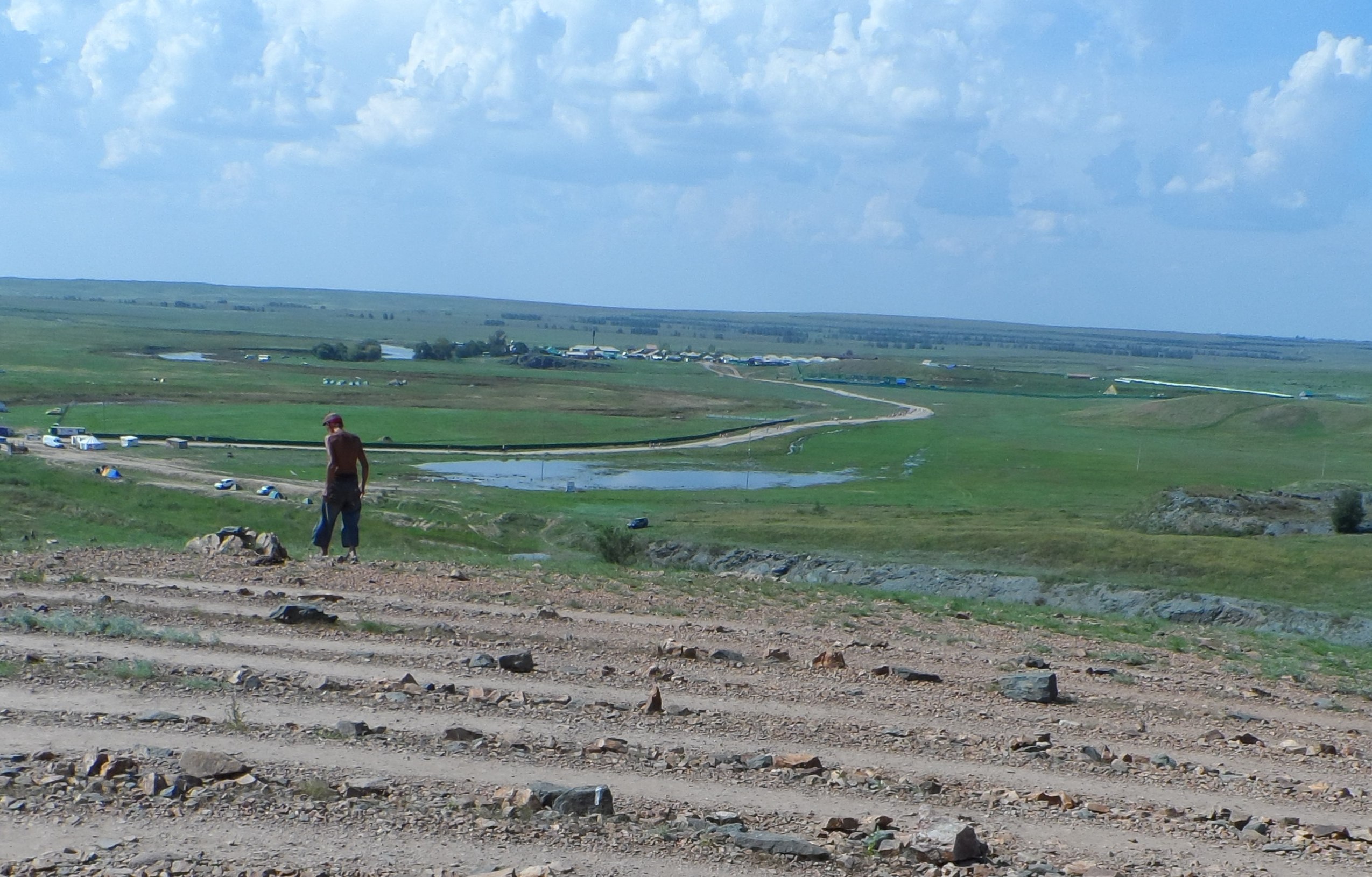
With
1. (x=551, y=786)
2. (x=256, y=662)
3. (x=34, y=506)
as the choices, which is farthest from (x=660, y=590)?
(x=34, y=506)

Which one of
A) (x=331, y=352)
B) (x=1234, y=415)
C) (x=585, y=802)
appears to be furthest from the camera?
(x=331, y=352)

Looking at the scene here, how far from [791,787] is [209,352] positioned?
569ft

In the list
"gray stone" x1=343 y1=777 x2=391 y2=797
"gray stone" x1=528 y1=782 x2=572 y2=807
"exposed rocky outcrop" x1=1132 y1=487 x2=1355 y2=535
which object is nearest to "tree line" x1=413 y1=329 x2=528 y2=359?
"exposed rocky outcrop" x1=1132 y1=487 x2=1355 y2=535

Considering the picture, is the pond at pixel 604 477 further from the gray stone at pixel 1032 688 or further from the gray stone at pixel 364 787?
the gray stone at pixel 364 787

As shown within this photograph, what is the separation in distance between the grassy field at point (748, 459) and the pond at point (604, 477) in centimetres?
207

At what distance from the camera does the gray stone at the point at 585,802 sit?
287 inches

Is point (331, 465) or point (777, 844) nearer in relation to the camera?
point (777, 844)

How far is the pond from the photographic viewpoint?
223 feet

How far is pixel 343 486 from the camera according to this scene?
17516 millimetres

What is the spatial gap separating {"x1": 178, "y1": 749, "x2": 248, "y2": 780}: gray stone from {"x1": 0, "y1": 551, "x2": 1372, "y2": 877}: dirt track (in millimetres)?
107

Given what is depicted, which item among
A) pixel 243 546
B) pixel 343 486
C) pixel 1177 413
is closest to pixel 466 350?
pixel 1177 413

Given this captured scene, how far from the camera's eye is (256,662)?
10.7 m

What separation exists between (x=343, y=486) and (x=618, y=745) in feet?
32.2

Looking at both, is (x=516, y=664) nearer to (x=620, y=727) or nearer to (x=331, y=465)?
(x=620, y=727)
